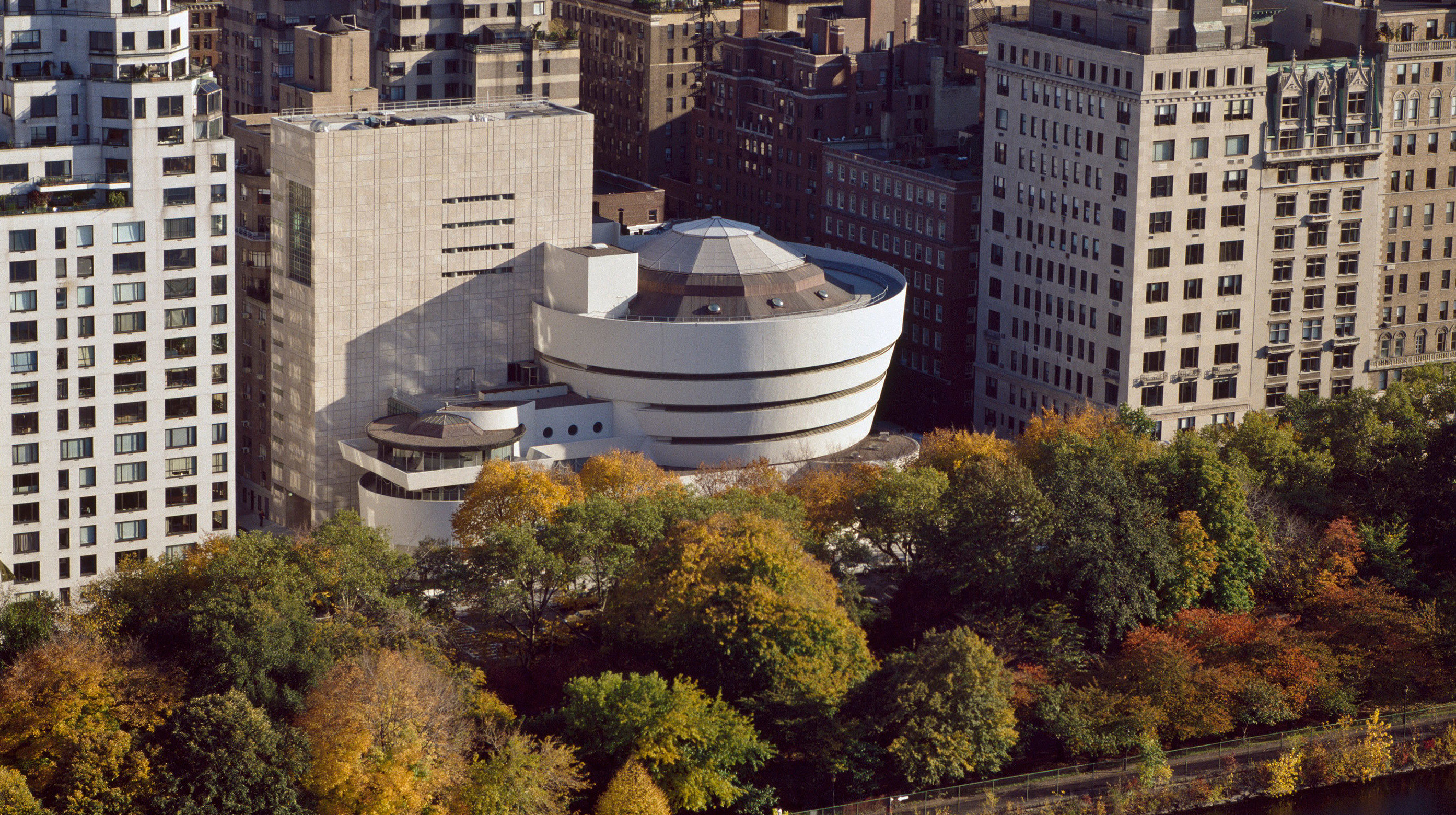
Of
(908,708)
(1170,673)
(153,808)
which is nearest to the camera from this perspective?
(153,808)

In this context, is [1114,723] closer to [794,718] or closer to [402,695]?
[794,718]

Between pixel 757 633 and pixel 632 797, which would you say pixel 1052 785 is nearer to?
pixel 757 633

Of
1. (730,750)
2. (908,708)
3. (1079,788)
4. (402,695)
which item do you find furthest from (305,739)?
(1079,788)

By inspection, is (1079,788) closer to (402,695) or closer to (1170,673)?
(1170,673)

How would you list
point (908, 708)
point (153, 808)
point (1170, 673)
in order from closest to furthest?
point (153, 808)
point (908, 708)
point (1170, 673)

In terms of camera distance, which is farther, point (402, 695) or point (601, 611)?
point (601, 611)

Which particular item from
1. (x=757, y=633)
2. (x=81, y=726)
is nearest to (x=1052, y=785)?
(x=757, y=633)

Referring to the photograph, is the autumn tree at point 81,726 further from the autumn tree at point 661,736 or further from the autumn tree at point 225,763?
the autumn tree at point 661,736

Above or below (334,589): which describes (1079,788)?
below
